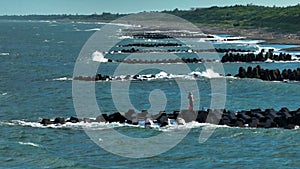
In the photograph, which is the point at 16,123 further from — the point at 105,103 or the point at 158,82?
the point at 158,82

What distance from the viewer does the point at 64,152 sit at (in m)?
24.5

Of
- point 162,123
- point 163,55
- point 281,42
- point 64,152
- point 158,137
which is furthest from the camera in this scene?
point 281,42

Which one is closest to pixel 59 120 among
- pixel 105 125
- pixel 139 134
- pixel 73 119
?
pixel 73 119

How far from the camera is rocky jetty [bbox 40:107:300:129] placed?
28.7m

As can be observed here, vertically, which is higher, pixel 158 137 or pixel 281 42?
pixel 281 42

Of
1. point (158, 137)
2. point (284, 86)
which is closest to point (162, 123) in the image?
point (158, 137)

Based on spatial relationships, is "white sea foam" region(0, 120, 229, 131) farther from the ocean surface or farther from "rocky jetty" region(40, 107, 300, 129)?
"rocky jetty" region(40, 107, 300, 129)

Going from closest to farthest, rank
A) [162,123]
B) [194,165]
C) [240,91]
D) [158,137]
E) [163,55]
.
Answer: [194,165]
[158,137]
[162,123]
[240,91]
[163,55]

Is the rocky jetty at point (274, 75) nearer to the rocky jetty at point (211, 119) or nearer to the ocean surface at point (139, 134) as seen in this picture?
the ocean surface at point (139, 134)

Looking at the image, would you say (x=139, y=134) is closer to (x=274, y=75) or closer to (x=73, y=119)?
(x=73, y=119)

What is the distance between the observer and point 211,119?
96.3ft

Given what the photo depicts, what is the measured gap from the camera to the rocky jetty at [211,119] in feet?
94.2

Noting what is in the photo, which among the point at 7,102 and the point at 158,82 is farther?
the point at 158,82

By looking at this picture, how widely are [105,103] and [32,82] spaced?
12.9 m
